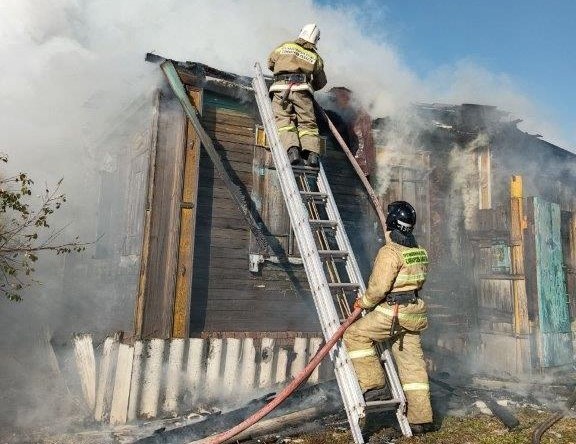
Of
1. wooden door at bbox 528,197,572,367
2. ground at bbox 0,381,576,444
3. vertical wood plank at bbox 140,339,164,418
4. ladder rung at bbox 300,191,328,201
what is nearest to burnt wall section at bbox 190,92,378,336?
vertical wood plank at bbox 140,339,164,418

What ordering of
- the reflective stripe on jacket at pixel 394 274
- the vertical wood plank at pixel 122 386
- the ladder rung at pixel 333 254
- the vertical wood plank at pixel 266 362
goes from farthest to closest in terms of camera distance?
the vertical wood plank at pixel 266 362 → the vertical wood plank at pixel 122 386 → the ladder rung at pixel 333 254 → the reflective stripe on jacket at pixel 394 274

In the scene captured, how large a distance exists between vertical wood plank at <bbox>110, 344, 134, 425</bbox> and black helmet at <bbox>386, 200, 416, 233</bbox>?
3.32 metres

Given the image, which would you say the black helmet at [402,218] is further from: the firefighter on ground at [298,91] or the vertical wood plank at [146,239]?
the vertical wood plank at [146,239]

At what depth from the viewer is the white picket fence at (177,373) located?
17.1 feet

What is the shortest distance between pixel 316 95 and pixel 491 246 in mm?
4189

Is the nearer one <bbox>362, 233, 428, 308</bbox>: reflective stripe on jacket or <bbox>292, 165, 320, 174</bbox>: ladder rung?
<bbox>362, 233, 428, 308</bbox>: reflective stripe on jacket

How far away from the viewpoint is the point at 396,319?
393 cm

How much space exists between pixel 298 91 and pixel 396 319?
2.95m

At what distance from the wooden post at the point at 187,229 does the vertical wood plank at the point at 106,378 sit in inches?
28.2

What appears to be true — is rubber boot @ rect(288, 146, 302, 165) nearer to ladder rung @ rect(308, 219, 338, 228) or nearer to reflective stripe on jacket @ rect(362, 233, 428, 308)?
ladder rung @ rect(308, 219, 338, 228)

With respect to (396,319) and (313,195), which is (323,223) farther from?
(396,319)

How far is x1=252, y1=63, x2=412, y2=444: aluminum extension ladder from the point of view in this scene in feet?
12.4

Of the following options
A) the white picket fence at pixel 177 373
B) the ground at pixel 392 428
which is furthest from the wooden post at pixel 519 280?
the white picket fence at pixel 177 373

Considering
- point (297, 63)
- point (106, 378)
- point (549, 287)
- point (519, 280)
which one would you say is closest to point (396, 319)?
point (297, 63)
